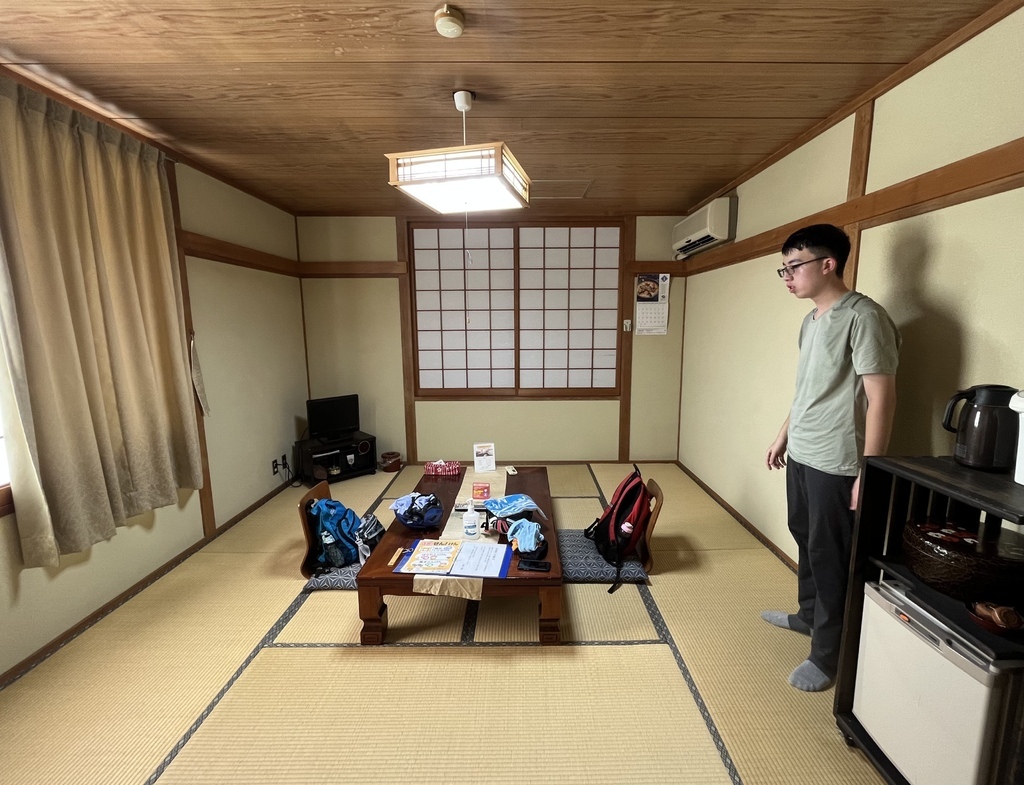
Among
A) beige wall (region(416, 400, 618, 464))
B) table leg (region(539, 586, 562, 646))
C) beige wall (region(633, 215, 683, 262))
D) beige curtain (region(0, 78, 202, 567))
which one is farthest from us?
beige wall (region(416, 400, 618, 464))

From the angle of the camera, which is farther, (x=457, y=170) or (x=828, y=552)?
(x=457, y=170)

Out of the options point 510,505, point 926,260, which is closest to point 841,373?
point 926,260

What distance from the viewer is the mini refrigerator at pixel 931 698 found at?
3.50 feet

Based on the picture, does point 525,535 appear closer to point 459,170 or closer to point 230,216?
point 459,170

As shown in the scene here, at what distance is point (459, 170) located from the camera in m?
1.81

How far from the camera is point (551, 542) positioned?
229 cm

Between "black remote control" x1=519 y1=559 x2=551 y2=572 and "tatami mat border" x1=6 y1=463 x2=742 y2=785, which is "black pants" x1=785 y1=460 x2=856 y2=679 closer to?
"tatami mat border" x1=6 y1=463 x2=742 y2=785

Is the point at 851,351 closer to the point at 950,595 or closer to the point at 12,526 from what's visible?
the point at 950,595

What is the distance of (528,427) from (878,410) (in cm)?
327

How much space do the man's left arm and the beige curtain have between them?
316 centimetres

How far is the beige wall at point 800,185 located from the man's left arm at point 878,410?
119 cm

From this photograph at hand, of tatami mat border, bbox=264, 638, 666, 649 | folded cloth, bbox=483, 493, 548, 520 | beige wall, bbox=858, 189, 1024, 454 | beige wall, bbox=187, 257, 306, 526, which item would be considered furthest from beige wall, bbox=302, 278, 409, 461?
beige wall, bbox=858, 189, 1024, 454

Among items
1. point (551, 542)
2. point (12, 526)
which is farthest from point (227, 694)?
point (551, 542)

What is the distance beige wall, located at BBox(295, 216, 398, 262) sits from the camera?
14.3 feet
